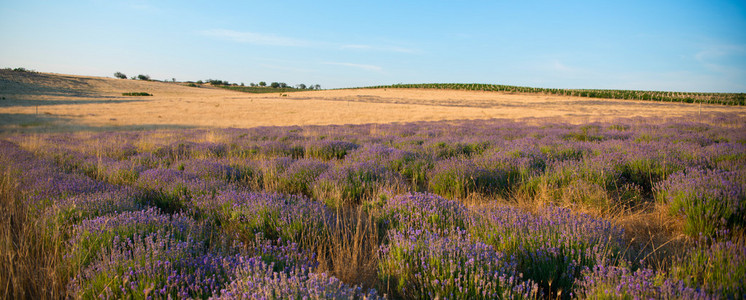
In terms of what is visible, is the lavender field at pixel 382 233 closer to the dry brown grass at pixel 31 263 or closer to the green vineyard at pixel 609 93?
the dry brown grass at pixel 31 263

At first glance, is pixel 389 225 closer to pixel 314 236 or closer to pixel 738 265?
pixel 314 236

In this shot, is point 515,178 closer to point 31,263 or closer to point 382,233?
point 382,233

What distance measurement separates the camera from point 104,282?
194 centimetres

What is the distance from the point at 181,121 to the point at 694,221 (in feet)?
79.5

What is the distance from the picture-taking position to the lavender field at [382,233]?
1869mm

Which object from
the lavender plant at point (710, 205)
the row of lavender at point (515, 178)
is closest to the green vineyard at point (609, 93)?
the row of lavender at point (515, 178)

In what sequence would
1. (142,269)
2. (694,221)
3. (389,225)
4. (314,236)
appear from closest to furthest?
(142,269)
(314,236)
(694,221)
(389,225)

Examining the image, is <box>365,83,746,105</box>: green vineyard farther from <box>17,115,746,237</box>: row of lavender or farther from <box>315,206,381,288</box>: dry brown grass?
<box>315,206,381,288</box>: dry brown grass

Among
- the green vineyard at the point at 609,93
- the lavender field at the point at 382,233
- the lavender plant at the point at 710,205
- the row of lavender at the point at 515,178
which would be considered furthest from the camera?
the green vineyard at the point at 609,93

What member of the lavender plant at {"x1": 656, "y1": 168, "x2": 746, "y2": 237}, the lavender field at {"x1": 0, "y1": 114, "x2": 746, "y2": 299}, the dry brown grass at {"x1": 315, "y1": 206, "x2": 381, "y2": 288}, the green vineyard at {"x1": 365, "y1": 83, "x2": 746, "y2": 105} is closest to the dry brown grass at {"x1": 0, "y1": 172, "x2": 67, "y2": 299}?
the lavender field at {"x1": 0, "y1": 114, "x2": 746, "y2": 299}

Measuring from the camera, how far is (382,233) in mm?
3078

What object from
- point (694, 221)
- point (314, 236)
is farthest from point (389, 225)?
point (694, 221)

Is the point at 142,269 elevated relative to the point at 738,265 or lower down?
lower down

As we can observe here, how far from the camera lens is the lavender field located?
187 centimetres
